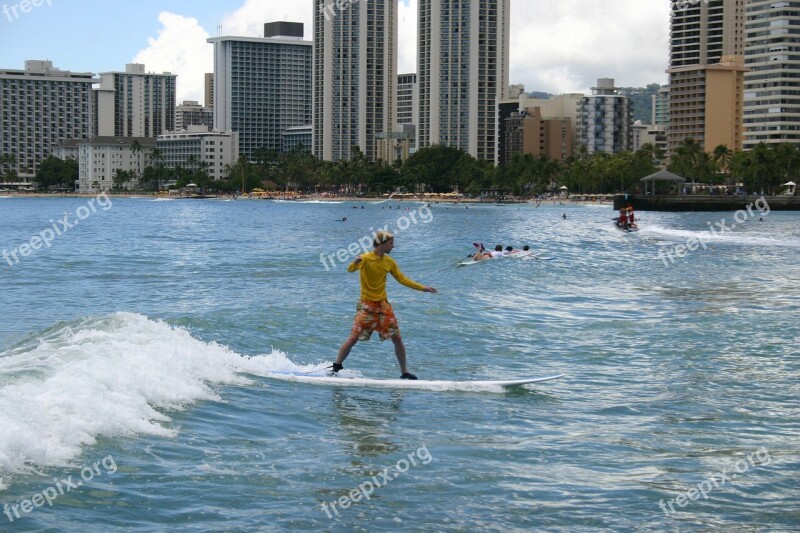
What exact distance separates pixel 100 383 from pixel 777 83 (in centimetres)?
18930

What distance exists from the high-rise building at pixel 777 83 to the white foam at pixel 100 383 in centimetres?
18265

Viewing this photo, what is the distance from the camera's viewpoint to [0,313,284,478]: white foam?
9648mm

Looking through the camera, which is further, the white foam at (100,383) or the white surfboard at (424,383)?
the white surfboard at (424,383)

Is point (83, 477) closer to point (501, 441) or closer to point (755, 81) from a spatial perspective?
Answer: point (501, 441)

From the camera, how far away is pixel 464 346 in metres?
18.3

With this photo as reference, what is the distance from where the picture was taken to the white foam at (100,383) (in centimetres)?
965

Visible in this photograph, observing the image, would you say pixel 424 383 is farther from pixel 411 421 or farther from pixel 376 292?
pixel 411 421

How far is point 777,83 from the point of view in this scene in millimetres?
184250

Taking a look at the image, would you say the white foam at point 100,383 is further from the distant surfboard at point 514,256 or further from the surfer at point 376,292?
the distant surfboard at point 514,256

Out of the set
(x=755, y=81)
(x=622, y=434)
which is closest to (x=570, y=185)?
(x=755, y=81)

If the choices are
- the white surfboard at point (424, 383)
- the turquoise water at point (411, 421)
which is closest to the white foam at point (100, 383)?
the turquoise water at point (411, 421)

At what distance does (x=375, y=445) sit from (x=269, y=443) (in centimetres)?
110

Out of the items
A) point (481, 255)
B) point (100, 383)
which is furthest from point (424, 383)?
point (481, 255)

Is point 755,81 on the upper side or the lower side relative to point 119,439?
upper
